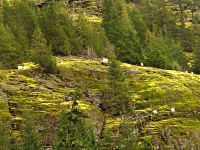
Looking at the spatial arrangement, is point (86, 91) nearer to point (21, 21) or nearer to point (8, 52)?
point (8, 52)

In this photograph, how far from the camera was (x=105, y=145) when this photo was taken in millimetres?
39125

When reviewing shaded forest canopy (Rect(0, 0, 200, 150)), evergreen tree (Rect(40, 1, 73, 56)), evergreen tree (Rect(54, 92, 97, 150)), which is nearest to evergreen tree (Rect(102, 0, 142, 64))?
shaded forest canopy (Rect(0, 0, 200, 150))

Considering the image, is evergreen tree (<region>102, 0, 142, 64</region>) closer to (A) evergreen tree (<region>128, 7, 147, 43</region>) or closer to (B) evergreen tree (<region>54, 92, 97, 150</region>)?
(A) evergreen tree (<region>128, 7, 147, 43</region>)

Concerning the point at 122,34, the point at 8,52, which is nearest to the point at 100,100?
the point at 8,52

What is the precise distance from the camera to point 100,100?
165 feet

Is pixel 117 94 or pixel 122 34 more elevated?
pixel 122 34

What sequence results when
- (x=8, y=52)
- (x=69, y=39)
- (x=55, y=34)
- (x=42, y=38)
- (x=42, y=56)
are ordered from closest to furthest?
(x=42, y=56) < (x=42, y=38) < (x=8, y=52) < (x=55, y=34) < (x=69, y=39)

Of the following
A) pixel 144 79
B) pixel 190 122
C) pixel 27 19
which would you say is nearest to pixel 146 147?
pixel 190 122

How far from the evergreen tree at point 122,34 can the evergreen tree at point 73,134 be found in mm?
31504

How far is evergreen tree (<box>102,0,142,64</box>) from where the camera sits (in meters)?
69.3

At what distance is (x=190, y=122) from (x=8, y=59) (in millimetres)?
22346

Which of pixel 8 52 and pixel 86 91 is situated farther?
pixel 8 52

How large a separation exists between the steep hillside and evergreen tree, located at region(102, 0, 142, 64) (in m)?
10.1

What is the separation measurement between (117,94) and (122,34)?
90.4 ft
